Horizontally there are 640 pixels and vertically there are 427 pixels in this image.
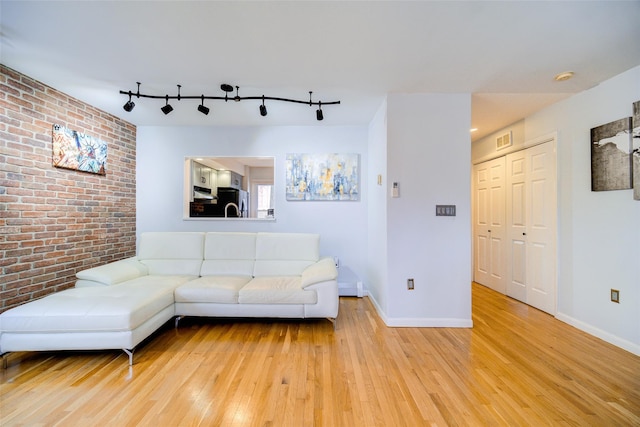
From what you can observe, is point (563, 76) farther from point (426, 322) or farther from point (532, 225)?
point (426, 322)

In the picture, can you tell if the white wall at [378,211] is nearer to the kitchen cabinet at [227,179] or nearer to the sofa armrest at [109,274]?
the sofa armrest at [109,274]

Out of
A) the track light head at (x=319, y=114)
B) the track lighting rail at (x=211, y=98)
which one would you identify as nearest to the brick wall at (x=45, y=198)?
the track lighting rail at (x=211, y=98)

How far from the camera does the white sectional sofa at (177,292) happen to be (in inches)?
76.2

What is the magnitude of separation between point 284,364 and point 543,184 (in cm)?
348

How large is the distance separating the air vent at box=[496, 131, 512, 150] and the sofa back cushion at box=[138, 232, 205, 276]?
4328 millimetres

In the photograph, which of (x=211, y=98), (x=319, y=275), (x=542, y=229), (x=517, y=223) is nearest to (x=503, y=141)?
(x=517, y=223)

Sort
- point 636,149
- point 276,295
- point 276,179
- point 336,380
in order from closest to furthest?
point 336,380 < point 636,149 < point 276,295 < point 276,179

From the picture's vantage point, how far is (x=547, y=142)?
2982mm

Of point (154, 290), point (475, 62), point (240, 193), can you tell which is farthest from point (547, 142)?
point (154, 290)

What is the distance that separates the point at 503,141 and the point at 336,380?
12.4 feet

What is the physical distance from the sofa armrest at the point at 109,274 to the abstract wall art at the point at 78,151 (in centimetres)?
116

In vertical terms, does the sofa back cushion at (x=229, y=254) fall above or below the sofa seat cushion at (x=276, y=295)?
above

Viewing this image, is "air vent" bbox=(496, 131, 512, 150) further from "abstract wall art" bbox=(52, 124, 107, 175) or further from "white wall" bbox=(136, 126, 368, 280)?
"abstract wall art" bbox=(52, 124, 107, 175)

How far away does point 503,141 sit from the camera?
3.60m
